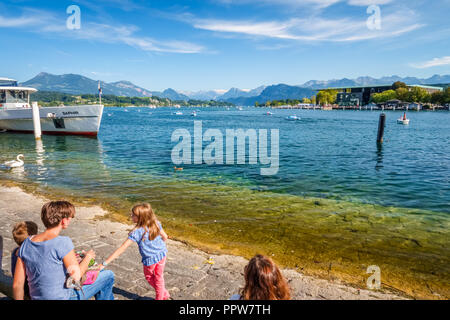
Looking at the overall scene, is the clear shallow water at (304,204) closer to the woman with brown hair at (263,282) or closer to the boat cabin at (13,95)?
the woman with brown hair at (263,282)

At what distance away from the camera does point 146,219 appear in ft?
15.2

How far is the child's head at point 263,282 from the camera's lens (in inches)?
117

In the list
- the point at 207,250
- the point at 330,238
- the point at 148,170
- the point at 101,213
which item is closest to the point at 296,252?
the point at 330,238

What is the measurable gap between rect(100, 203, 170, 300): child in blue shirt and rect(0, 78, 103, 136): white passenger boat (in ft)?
133

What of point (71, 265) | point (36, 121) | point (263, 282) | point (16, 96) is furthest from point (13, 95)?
point (263, 282)

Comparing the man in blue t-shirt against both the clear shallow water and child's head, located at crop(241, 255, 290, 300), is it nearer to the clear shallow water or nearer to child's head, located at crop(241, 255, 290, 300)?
child's head, located at crop(241, 255, 290, 300)

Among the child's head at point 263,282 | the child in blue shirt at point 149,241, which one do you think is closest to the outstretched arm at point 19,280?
the child in blue shirt at point 149,241

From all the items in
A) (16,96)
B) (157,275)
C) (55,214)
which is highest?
(16,96)

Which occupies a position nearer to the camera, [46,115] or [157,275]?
[157,275]

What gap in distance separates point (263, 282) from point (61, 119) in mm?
47429

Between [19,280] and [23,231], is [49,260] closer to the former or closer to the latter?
[19,280]

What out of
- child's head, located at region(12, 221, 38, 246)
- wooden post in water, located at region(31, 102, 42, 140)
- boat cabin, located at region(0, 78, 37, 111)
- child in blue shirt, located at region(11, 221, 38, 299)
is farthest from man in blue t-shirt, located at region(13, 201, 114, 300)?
boat cabin, located at region(0, 78, 37, 111)

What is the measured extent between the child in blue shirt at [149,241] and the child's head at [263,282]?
7.03 ft
